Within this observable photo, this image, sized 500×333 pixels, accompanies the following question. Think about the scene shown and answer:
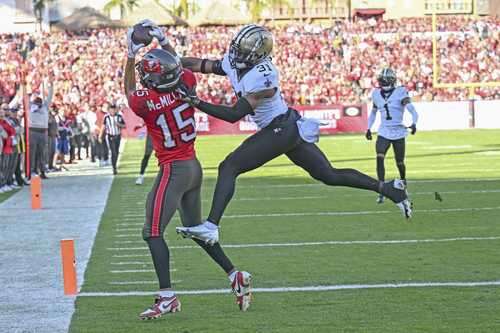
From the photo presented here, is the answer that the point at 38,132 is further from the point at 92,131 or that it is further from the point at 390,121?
the point at 390,121

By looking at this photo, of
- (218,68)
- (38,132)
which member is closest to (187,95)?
(218,68)

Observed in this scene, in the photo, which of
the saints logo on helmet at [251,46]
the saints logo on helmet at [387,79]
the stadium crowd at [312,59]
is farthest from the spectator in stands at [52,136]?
the saints logo on helmet at [251,46]

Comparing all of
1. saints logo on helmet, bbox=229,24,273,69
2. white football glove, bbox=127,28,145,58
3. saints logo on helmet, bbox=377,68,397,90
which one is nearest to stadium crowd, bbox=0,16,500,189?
saints logo on helmet, bbox=377,68,397,90

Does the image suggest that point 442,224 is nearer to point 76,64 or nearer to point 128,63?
point 128,63

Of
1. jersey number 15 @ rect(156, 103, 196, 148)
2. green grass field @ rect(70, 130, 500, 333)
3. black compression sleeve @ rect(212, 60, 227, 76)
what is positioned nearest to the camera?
green grass field @ rect(70, 130, 500, 333)

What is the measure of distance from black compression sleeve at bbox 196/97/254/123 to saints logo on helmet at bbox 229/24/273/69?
14.8 inches

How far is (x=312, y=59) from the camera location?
46.0 meters

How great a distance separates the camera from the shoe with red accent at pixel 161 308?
7.34 metres

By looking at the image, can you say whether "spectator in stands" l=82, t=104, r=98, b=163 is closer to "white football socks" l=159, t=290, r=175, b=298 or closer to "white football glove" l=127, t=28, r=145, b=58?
"white football glove" l=127, t=28, r=145, b=58

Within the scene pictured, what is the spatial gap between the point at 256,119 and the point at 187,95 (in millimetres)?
1212

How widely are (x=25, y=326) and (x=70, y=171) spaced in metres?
18.2

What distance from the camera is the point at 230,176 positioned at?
822 cm

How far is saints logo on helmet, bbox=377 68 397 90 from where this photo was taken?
15.0 m

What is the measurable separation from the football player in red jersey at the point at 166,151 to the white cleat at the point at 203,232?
0.7 inches
